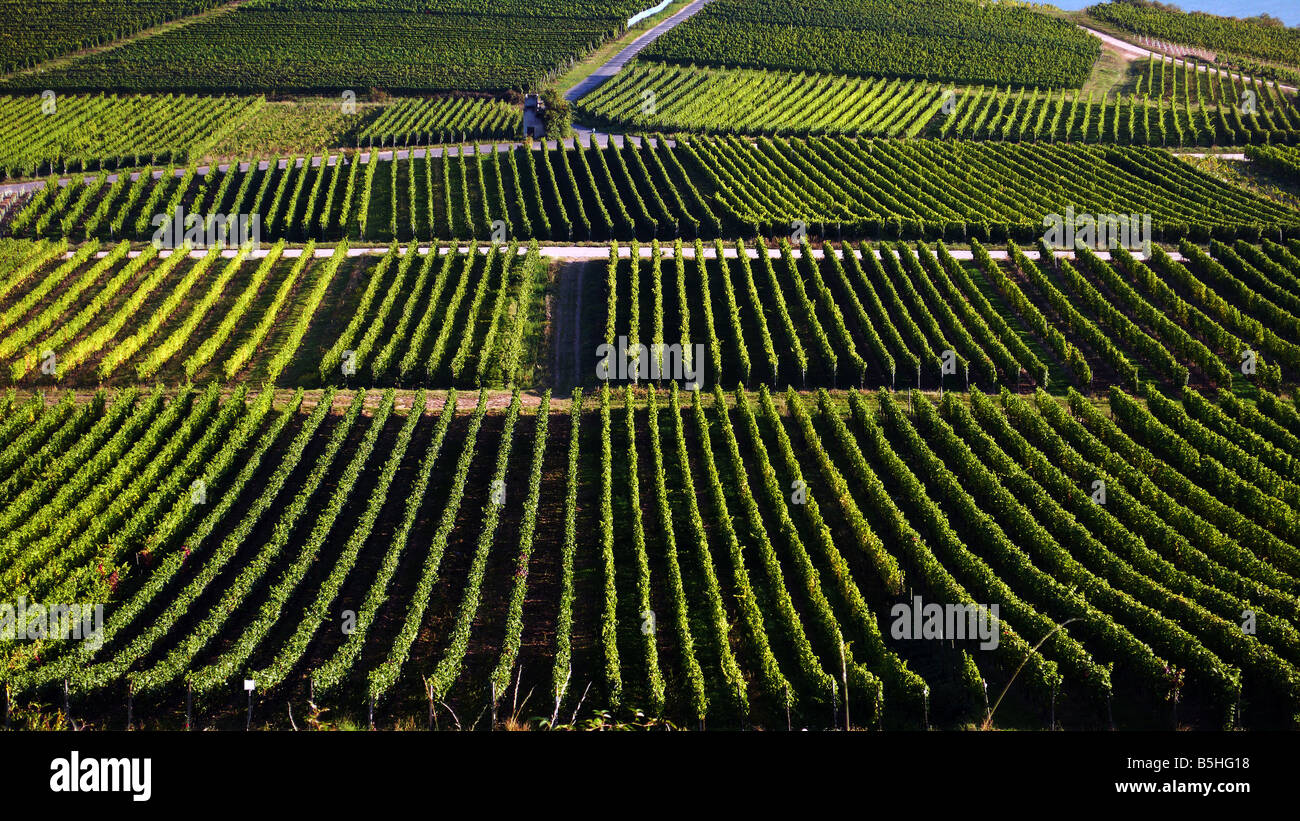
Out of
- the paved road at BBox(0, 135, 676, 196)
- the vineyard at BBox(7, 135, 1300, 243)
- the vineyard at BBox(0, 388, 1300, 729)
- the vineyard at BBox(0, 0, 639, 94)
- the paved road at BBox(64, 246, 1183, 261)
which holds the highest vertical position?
the vineyard at BBox(0, 0, 639, 94)

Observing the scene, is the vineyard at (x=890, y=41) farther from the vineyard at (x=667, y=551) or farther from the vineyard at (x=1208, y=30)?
the vineyard at (x=667, y=551)

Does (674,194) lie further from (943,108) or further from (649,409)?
(943,108)

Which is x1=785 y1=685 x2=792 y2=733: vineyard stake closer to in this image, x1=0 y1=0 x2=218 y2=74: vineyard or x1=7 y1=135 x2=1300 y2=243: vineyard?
x1=7 y1=135 x2=1300 y2=243: vineyard

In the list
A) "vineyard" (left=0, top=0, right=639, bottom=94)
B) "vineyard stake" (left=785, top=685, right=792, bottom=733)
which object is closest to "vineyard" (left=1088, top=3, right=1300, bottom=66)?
"vineyard" (left=0, top=0, right=639, bottom=94)

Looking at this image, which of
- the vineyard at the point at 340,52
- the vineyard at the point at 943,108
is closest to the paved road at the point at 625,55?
the vineyard at the point at 943,108

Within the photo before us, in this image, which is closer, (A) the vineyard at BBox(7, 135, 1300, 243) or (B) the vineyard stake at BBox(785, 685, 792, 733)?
(B) the vineyard stake at BBox(785, 685, 792, 733)

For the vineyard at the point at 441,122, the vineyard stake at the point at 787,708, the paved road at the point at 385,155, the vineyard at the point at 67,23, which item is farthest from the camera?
the vineyard at the point at 67,23
